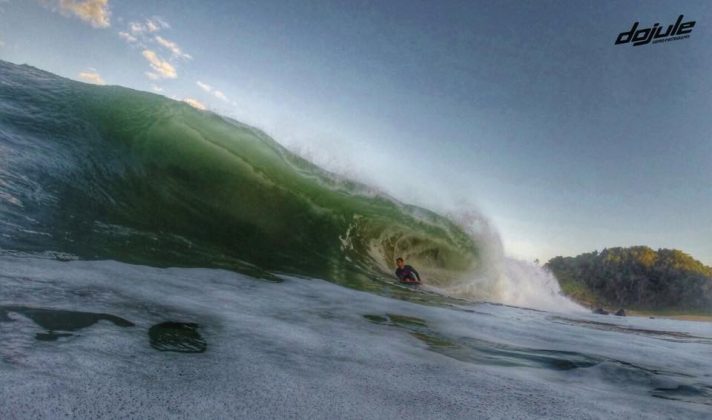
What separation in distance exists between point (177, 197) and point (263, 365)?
5.71 meters

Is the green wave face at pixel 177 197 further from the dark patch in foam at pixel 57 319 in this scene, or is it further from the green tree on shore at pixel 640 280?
the green tree on shore at pixel 640 280

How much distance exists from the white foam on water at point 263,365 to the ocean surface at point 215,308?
0.05 feet

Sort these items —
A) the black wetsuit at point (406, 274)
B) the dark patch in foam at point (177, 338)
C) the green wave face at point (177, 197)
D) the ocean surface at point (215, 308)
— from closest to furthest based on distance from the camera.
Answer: the ocean surface at point (215, 308) < the dark patch in foam at point (177, 338) < the green wave face at point (177, 197) < the black wetsuit at point (406, 274)

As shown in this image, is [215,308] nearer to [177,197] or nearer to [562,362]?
[562,362]

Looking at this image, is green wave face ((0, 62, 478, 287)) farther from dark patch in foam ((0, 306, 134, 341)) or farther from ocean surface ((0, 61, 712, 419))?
dark patch in foam ((0, 306, 134, 341))

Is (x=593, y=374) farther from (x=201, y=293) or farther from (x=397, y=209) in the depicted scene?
(x=397, y=209)

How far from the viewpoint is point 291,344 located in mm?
2738

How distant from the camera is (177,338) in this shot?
242cm

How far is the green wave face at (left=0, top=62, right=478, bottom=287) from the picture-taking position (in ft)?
15.4

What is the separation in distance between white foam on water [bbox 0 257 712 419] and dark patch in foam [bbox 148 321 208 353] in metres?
0.08

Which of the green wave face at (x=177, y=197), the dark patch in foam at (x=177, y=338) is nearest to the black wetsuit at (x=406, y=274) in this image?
the green wave face at (x=177, y=197)

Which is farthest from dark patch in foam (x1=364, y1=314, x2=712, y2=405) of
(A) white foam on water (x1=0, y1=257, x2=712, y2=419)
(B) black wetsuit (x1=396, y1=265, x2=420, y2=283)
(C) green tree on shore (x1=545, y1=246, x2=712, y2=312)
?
(C) green tree on shore (x1=545, y1=246, x2=712, y2=312)

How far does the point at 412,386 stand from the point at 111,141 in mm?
7896

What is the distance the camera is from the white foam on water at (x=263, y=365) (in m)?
1.59
